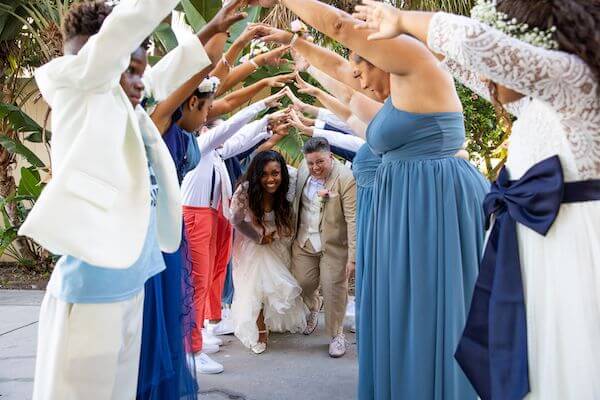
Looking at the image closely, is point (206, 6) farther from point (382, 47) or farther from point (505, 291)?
point (505, 291)

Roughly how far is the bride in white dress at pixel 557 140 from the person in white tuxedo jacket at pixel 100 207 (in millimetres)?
1003

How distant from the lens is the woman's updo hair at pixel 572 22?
5.13 ft

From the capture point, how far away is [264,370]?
4.36 m

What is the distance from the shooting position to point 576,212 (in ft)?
5.42

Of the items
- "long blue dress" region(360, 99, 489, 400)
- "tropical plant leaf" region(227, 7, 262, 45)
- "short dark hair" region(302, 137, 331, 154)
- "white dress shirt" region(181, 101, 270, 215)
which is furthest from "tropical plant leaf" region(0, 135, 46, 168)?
"long blue dress" region(360, 99, 489, 400)

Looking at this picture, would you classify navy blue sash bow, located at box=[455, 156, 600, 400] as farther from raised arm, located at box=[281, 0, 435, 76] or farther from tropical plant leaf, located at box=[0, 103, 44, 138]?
tropical plant leaf, located at box=[0, 103, 44, 138]

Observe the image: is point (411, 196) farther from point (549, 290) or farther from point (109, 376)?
point (109, 376)

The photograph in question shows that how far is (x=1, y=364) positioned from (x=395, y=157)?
3.40 meters

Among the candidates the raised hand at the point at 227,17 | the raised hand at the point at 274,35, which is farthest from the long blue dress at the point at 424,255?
the raised hand at the point at 274,35

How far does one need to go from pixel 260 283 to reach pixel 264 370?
2.59ft

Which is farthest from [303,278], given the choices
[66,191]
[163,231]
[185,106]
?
[66,191]

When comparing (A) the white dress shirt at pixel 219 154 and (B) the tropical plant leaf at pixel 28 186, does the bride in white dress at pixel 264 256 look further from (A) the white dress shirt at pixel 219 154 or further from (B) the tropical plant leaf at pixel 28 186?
(B) the tropical plant leaf at pixel 28 186

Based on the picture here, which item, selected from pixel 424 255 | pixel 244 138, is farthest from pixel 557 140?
pixel 244 138

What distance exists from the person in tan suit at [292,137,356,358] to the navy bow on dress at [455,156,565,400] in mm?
2821
